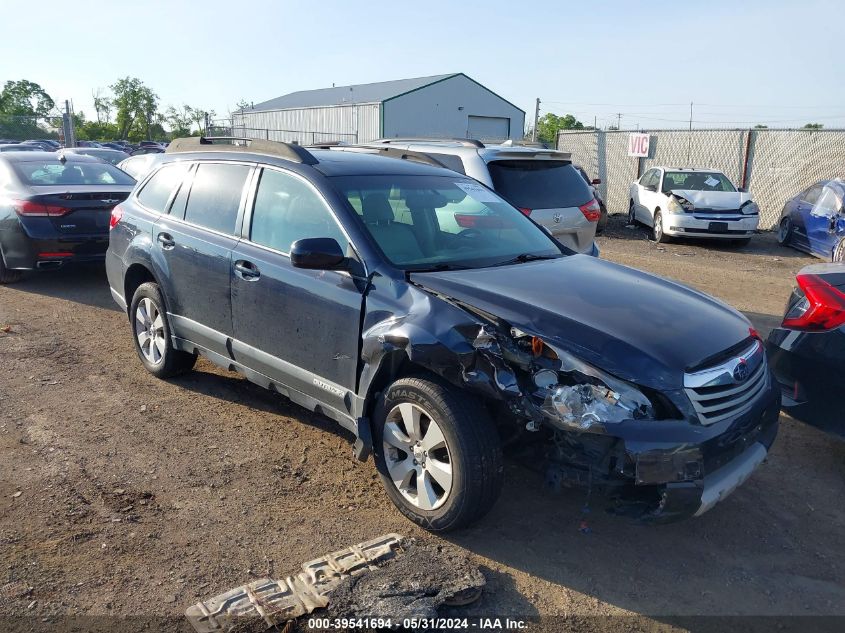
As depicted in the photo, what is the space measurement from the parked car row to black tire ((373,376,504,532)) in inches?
0.4

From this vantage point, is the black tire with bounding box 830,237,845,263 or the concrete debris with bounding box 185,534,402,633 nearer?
the concrete debris with bounding box 185,534,402,633

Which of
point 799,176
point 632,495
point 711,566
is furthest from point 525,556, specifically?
point 799,176

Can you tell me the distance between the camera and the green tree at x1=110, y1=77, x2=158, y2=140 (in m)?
64.7

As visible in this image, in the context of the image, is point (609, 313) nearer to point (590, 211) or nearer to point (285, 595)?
point (285, 595)

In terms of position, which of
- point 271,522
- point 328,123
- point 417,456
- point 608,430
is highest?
point 328,123

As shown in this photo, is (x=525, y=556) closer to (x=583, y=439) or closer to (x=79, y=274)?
(x=583, y=439)

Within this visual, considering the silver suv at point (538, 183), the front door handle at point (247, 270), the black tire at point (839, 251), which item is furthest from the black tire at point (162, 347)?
the black tire at point (839, 251)

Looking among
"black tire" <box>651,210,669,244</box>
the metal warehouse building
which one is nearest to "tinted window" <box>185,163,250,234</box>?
"black tire" <box>651,210,669,244</box>

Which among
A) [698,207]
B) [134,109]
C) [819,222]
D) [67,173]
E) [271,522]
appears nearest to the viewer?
[271,522]

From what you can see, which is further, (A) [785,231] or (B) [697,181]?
(B) [697,181]

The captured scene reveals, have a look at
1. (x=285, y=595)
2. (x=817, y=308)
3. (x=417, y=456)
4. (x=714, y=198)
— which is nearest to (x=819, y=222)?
(x=714, y=198)

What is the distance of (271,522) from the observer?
12.3 feet

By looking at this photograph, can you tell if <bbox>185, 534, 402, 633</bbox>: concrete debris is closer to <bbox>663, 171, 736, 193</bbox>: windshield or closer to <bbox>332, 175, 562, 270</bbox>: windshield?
<bbox>332, 175, 562, 270</bbox>: windshield

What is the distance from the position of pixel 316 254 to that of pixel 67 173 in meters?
7.11
